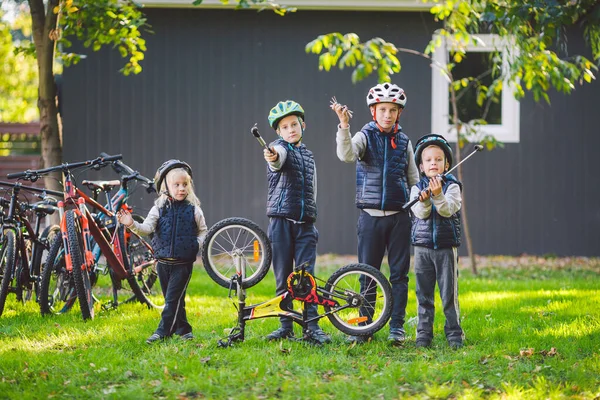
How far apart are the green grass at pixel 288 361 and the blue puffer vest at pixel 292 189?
909 mm

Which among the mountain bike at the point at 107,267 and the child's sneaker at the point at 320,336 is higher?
the mountain bike at the point at 107,267

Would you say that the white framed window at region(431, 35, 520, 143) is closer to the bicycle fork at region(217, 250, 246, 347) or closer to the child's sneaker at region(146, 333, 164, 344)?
the bicycle fork at region(217, 250, 246, 347)

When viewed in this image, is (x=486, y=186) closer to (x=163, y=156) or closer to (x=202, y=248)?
(x=163, y=156)

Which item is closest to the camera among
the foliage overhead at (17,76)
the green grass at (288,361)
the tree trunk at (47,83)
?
the green grass at (288,361)

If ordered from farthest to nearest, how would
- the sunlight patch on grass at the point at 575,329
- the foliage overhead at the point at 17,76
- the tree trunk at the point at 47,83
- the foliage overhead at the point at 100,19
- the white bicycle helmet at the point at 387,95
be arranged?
the foliage overhead at the point at 17,76 → the tree trunk at the point at 47,83 → the foliage overhead at the point at 100,19 → the sunlight patch on grass at the point at 575,329 → the white bicycle helmet at the point at 387,95

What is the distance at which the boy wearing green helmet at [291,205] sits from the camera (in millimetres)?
5258

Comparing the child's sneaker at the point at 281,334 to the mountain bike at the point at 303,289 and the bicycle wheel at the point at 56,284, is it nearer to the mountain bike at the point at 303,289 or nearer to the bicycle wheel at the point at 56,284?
the mountain bike at the point at 303,289

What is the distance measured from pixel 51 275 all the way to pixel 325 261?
4.86 meters

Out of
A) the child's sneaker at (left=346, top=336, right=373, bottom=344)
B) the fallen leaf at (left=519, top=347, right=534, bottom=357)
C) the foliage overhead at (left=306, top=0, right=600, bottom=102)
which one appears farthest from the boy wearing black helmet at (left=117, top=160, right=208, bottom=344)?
the fallen leaf at (left=519, top=347, right=534, bottom=357)

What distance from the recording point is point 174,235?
17.3 ft

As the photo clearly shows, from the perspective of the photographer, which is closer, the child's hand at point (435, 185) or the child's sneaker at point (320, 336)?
the child's hand at point (435, 185)

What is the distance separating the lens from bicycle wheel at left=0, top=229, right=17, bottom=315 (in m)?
5.95

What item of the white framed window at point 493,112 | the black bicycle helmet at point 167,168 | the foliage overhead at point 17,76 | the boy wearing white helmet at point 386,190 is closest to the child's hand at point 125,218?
the black bicycle helmet at point 167,168

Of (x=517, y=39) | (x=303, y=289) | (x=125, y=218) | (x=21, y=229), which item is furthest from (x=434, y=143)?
(x=21, y=229)
